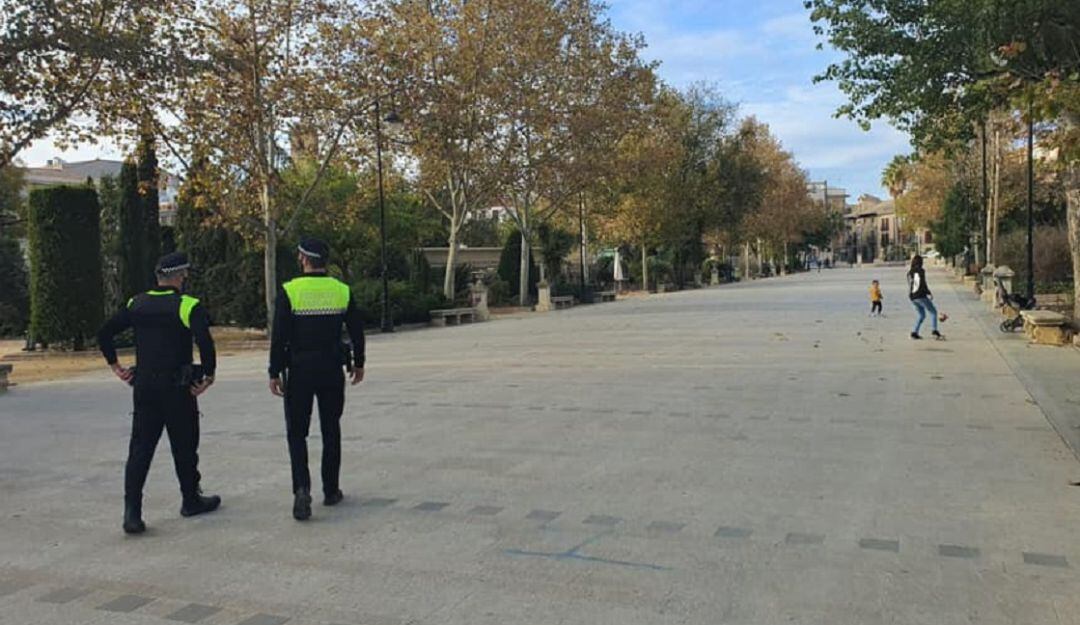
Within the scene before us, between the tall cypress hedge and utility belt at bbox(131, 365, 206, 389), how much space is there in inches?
685

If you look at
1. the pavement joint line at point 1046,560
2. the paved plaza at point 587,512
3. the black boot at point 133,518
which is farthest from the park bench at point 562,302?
the pavement joint line at point 1046,560

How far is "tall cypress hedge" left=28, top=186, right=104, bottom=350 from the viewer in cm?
2059

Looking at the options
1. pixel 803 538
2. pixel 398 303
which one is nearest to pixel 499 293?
pixel 398 303

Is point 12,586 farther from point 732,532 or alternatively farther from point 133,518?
point 732,532

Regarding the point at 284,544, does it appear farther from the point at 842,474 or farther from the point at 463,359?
the point at 463,359

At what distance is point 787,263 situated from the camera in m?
94.7

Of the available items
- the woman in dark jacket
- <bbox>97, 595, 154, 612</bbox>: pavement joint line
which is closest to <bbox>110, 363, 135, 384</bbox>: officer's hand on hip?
<bbox>97, 595, 154, 612</bbox>: pavement joint line

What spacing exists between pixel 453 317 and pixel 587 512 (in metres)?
22.6

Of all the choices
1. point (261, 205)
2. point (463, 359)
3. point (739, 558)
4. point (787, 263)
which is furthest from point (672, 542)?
point (787, 263)

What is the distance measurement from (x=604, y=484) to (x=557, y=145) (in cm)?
2735

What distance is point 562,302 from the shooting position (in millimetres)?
36812

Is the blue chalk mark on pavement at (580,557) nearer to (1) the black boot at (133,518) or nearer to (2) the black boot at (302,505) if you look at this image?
(2) the black boot at (302,505)

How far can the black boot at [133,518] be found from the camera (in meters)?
5.41

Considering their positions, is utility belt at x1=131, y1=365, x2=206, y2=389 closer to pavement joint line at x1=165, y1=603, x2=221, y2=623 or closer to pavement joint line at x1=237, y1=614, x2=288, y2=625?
pavement joint line at x1=165, y1=603, x2=221, y2=623
